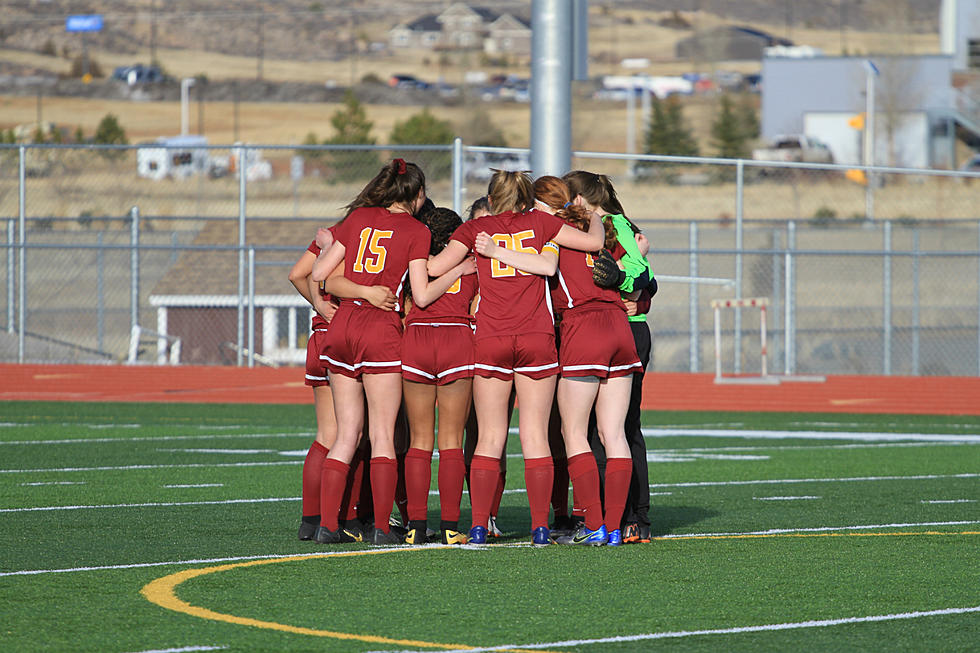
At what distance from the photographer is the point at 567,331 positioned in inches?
296

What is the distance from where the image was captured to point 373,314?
24.7 feet

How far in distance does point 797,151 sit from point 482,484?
56573 mm

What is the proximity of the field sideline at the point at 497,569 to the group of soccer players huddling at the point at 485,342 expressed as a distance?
0.34 meters

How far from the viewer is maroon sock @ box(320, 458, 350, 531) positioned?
7645mm

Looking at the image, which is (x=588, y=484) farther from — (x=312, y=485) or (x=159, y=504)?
(x=159, y=504)

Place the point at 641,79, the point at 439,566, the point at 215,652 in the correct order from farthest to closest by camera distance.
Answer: the point at 641,79
the point at 439,566
the point at 215,652

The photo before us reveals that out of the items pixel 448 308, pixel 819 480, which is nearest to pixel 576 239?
pixel 448 308

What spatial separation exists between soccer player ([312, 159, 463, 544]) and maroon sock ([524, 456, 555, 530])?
2.24 ft

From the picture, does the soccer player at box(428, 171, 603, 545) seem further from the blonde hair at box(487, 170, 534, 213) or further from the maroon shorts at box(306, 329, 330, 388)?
the maroon shorts at box(306, 329, 330, 388)

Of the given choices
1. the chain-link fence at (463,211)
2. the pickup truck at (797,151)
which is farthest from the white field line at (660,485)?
the pickup truck at (797,151)

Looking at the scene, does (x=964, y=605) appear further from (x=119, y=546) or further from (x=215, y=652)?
(x=119, y=546)

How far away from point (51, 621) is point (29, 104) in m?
76.0

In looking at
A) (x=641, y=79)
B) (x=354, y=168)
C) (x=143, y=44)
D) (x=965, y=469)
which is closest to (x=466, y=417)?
(x=965, y=469)

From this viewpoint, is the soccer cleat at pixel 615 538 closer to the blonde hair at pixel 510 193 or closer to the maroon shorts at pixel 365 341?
the maroon shorts at pixel 365 341
